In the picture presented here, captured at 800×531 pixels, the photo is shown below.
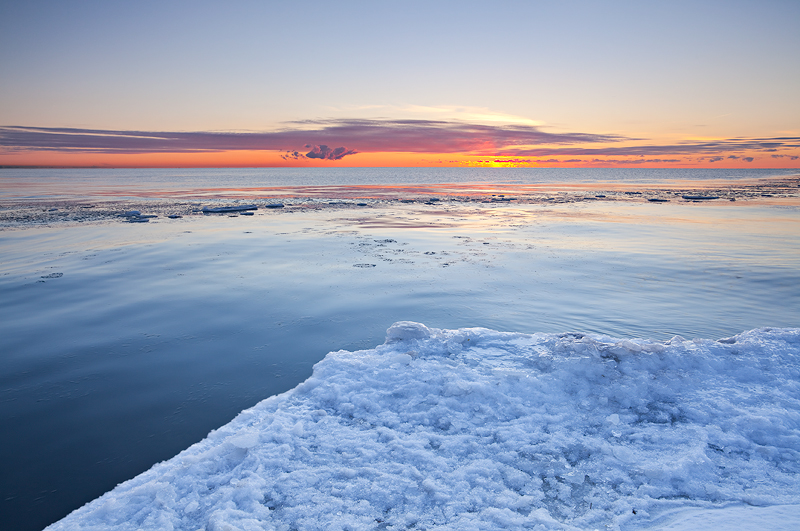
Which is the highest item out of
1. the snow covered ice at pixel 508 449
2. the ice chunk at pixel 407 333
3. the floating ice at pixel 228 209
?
the floating ice at pixel 228 209

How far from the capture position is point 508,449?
3.65 meters

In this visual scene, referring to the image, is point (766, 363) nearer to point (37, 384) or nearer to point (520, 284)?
point (520, 284)

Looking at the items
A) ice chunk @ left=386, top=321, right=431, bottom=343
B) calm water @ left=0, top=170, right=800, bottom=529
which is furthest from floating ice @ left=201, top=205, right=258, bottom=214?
ice chunk @ left=386, top=321, right=431, bottom=343

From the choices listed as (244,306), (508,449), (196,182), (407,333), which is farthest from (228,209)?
(196,182)

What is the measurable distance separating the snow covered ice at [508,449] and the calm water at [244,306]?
766mm

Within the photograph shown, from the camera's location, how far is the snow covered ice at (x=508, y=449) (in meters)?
2.95

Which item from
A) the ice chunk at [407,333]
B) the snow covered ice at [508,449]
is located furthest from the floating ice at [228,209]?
the snow covered ice at [508,449]

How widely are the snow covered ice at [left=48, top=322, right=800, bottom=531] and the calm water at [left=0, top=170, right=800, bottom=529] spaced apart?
77 centimetres

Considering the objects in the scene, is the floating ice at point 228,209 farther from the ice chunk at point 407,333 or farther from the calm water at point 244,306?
the ice chunk at point 407,333

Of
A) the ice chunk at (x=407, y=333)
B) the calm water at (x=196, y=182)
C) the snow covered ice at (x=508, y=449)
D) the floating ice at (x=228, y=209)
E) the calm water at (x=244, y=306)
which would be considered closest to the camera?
the snow covered ice at (x=508, y=449)

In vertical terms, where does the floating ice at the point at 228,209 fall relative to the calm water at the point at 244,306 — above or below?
above

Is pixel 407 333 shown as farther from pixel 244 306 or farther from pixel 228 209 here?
pixel 228 209

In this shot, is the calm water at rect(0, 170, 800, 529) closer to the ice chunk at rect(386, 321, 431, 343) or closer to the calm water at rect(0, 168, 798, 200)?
the ice chunk at rect(386, 321, 431, 343)

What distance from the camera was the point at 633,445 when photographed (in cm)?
365
